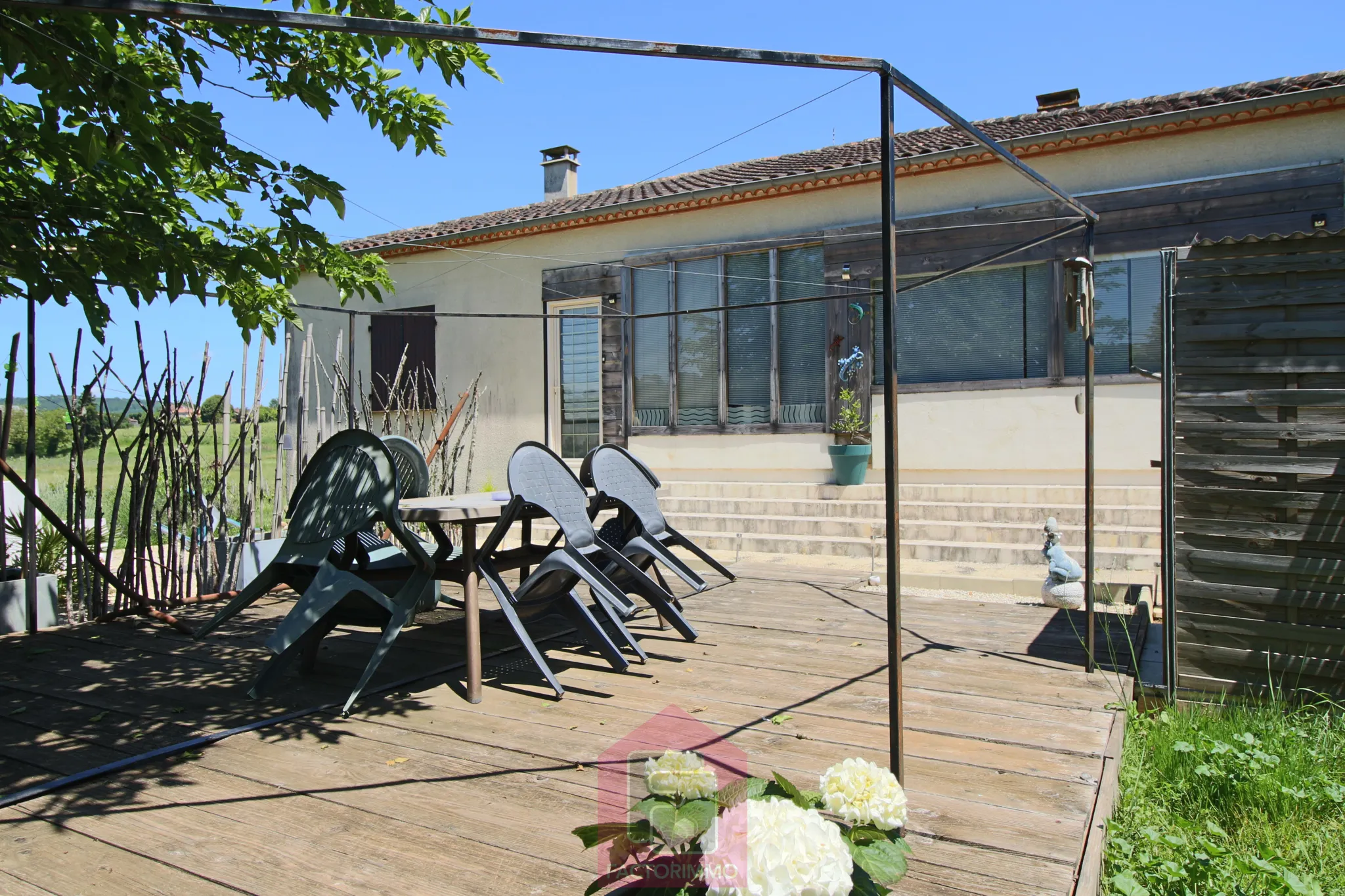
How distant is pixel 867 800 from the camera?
140cm

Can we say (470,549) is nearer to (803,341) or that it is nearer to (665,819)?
(665,819)

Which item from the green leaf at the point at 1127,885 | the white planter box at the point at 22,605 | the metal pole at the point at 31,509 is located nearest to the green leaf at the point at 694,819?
the green leaf at the point at 1127,885

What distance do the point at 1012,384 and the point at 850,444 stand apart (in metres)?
1.69

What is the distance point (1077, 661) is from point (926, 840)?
2209mm

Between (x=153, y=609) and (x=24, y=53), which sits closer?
(x=24, y=53)

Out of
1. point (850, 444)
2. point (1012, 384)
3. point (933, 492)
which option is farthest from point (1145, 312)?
point (850, 444)

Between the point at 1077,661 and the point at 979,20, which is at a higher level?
the point at 979,20

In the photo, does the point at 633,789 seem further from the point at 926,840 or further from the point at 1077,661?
the point at 1077,661

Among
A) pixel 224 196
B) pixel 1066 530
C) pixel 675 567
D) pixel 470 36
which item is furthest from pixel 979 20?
pixel 470 36

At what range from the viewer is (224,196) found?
426 cm

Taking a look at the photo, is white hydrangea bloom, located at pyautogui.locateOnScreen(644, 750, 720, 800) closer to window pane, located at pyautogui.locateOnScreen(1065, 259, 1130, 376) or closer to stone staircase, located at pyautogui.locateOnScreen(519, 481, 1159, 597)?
stone staircase, located at pyautogui.locateOnScreen(519, 481, 1159, 597)

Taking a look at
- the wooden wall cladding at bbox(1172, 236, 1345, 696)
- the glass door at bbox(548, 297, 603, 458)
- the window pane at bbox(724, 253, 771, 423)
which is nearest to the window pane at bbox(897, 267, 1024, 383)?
the window pane at bbox(724, 253, 771, 423)

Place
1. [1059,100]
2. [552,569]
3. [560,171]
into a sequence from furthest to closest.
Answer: [560,171] → [1059,100] → [552,569]

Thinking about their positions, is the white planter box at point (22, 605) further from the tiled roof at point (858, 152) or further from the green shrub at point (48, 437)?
the green shrub at point (48, 437)
